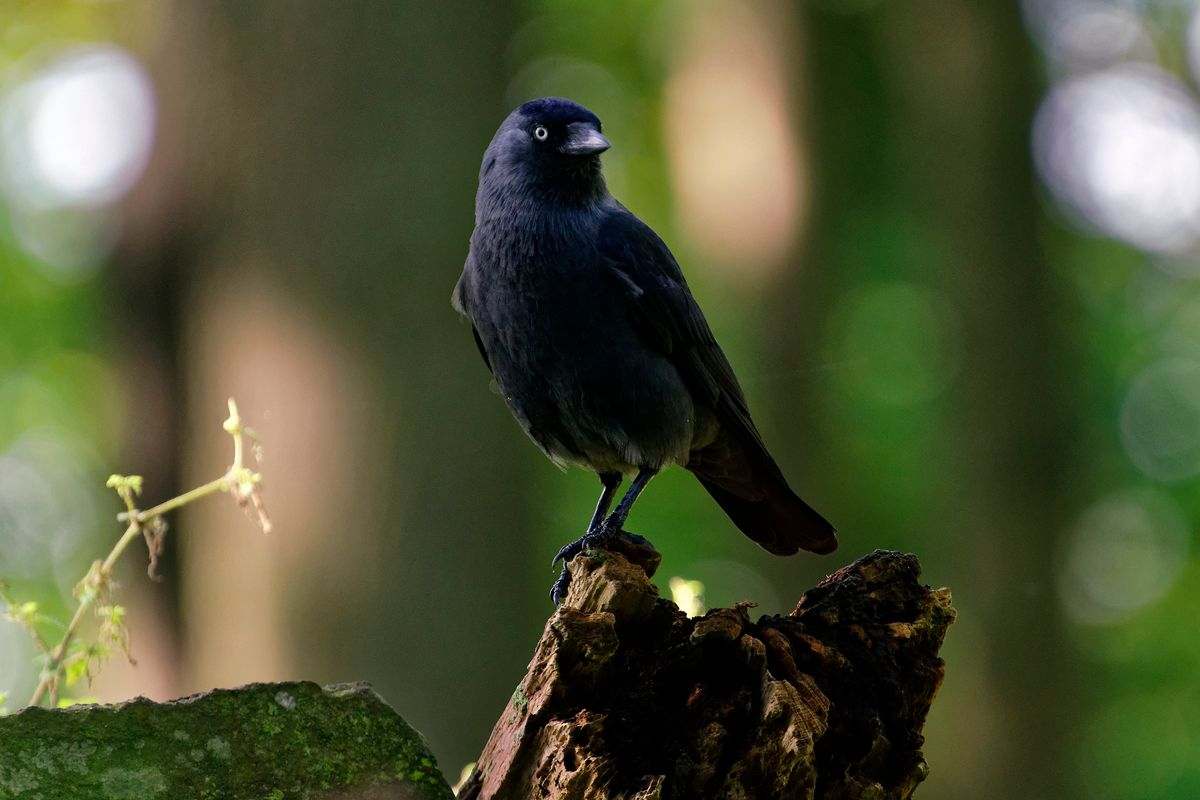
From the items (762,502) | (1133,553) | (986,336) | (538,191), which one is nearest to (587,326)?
(538,191)

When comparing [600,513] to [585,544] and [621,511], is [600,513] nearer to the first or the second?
[621,511]

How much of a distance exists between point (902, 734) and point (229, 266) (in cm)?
453

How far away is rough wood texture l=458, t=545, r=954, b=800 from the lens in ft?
8.86

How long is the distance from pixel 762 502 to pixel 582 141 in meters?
1.67

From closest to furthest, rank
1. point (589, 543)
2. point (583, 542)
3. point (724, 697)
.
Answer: point (724, 697) < point (589, 543) < point (583, 542)

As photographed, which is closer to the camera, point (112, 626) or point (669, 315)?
point (112, 626)

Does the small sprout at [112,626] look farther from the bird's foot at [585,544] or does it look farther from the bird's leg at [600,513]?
the bird's leg at [600,513]

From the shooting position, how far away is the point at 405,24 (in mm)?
6305

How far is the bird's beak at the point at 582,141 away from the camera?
14.8 feet

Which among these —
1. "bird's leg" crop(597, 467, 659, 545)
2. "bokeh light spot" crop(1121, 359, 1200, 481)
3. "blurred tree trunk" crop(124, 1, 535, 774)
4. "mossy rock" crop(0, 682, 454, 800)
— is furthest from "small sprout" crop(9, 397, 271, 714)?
"bokeh light spot" crop(1121, 359, 1200, 481)

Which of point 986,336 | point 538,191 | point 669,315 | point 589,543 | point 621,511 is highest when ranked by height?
point 986,336

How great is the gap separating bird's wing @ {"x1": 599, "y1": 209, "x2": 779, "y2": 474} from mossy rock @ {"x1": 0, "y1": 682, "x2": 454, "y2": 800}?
2.11m

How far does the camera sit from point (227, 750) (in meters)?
2.59

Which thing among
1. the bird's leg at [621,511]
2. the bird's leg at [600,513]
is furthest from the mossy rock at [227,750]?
the bird's leg at [600,513]
